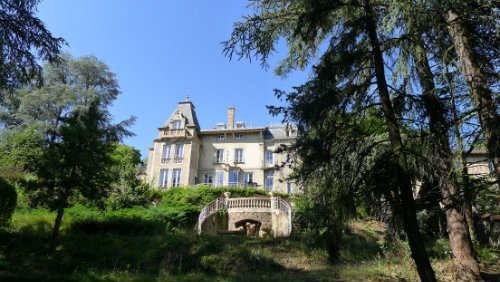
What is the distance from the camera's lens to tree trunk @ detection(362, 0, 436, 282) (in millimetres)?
5195

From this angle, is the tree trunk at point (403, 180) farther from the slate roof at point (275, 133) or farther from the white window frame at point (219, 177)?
the white window frame at point (219, 177)

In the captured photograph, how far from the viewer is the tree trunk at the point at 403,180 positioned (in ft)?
17.0

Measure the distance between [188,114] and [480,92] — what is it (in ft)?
103

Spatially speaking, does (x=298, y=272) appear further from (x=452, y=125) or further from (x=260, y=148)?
(x=260, y=148)

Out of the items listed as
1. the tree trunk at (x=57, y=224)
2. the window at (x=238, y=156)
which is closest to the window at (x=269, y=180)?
the window at (x=238, y=156)

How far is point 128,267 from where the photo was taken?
34.7 ft

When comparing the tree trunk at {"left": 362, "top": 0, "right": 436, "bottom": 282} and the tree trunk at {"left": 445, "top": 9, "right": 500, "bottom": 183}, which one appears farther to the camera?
the tree trunk at {"left": 445, "top": 9, "right": 500, "bottom": 183}

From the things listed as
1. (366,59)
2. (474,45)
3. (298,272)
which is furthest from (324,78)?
(298,272)

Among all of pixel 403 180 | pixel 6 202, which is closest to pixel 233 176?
pixel 6 202

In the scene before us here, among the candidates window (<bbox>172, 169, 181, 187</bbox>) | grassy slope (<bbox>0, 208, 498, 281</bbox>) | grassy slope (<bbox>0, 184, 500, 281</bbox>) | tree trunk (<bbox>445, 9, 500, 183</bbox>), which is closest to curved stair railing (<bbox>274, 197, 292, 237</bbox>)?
grassy slope (<bbox>0, 184, 500, 281</bbox>)

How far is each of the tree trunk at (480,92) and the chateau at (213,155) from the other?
25362mm

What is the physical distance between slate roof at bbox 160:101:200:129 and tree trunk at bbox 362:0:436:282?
28559 mm

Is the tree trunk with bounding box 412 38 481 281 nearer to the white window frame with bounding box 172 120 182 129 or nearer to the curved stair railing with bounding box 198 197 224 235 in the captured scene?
the curved stair railing with bounding box 198 197 224 235

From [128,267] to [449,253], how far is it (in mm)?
11384
